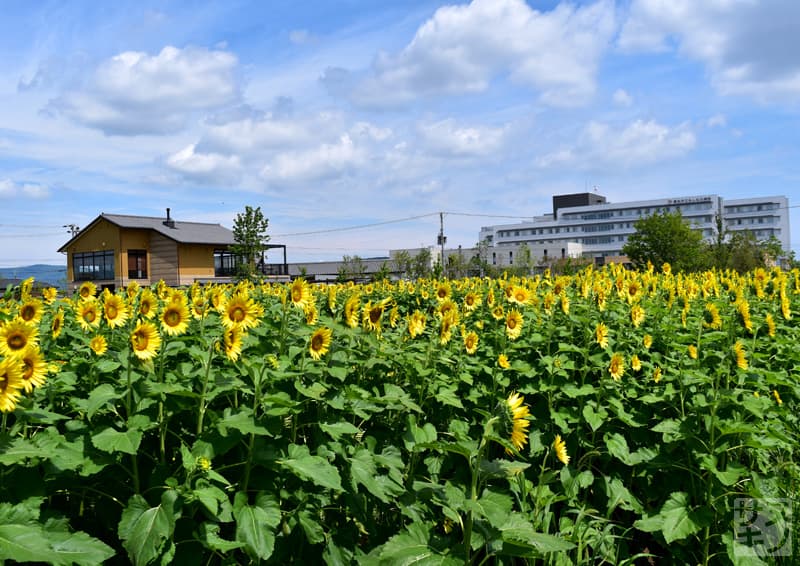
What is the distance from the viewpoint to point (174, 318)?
2.61m

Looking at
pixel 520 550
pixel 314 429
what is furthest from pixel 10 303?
pixel 520 550

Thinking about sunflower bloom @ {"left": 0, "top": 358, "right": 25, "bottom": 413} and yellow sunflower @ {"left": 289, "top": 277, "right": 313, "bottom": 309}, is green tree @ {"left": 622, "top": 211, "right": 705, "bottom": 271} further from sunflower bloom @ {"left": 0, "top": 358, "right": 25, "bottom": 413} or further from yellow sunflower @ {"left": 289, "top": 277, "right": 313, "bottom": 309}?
sunflower bloom @ {"left": 0, "top": 358, "right": 25, "bottom": 413}

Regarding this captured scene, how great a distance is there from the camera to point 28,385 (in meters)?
1.93

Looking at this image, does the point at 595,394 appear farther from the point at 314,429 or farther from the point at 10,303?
the point at 10,303

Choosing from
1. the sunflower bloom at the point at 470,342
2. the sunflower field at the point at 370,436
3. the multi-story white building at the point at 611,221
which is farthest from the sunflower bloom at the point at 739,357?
the multi-story white building at the point at 611,221

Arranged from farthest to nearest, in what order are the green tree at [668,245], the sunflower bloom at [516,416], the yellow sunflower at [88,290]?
1. the green tree at [668,245]
2. the yellow sunflower at [88,290]
3. the sunflower bloom at [516,416]

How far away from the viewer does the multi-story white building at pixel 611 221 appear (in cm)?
11988

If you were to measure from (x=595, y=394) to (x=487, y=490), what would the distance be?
1536 mm

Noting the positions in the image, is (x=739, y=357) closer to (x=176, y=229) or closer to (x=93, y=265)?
(x=176, y=229)

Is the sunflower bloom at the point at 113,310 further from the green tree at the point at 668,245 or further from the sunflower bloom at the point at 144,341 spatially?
the green tree at the point at 668,245

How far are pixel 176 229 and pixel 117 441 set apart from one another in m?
45.0

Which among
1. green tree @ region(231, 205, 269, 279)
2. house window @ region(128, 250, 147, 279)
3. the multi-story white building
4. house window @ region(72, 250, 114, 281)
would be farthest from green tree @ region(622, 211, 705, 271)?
the multi-story white building

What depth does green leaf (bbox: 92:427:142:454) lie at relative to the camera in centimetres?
201

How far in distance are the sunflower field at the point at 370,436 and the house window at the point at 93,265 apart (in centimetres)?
4266
